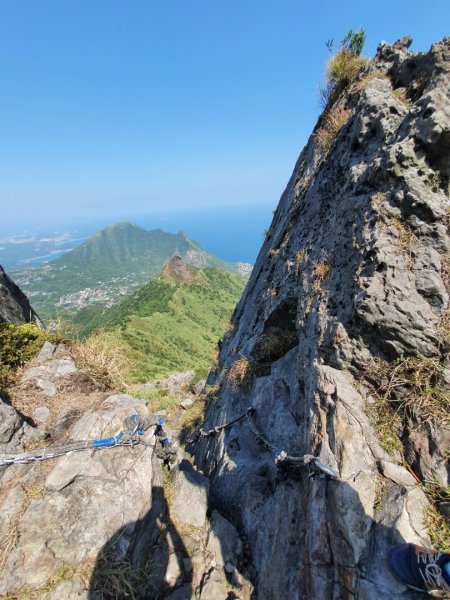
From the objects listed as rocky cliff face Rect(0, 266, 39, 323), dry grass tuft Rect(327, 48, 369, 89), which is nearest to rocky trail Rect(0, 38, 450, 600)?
dry grass tuft Rect(327, 48, 369, 89)

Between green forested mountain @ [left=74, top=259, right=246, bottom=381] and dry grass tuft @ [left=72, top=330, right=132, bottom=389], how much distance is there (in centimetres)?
2058

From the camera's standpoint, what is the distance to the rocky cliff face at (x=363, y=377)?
3.73 meters

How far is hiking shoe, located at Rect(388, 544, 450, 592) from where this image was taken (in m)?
2.87

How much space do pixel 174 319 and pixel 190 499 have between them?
76205 millimetres

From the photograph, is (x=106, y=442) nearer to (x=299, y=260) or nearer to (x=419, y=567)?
(x=419, y=567)

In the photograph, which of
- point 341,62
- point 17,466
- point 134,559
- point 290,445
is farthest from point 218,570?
point 341,62

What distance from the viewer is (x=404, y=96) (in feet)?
25.0

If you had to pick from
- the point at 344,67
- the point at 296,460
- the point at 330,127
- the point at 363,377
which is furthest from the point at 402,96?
the point at 296,460

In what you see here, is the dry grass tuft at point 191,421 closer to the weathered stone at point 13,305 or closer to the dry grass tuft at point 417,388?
the weathered stone at point 13,305

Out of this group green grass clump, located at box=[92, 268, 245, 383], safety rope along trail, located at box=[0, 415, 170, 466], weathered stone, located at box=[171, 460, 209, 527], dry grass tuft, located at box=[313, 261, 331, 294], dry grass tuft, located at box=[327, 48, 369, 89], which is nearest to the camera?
safety rope along trail, located at box=[0, 415, 170, 466]

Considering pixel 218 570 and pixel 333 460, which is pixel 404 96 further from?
pixel 218 570

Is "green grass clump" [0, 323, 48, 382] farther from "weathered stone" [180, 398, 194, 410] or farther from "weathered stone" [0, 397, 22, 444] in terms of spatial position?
"weathered stone" [180, 398, 194, 410]

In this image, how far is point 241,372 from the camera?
9141 millimetres

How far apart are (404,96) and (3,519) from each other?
1174 centimetres
